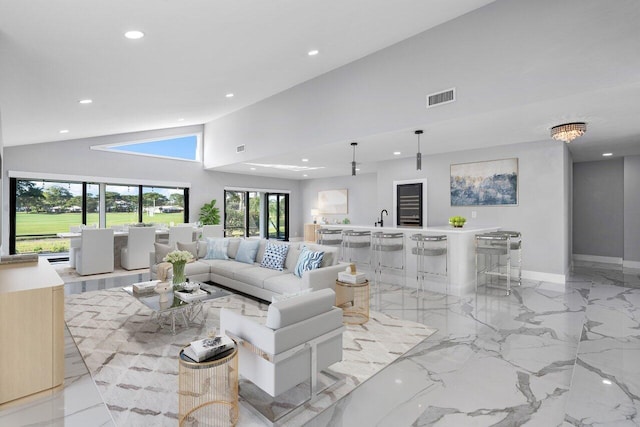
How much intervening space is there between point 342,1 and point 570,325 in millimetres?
4628

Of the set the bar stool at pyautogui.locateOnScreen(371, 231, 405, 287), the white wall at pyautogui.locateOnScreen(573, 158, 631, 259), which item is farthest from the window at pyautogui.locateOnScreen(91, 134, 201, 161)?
the white wall at pyautogui.locateOnScreen(573, 158, 631, 259)

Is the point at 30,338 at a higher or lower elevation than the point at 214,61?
lower

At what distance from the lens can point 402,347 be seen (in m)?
3.35

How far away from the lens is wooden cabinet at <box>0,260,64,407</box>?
2.40 metres

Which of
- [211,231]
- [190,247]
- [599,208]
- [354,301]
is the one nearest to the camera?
[354,301]

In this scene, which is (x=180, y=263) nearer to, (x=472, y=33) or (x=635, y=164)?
(x=472, y=33)

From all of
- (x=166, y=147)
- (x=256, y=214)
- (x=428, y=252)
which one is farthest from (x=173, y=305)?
(x=256, y=214)

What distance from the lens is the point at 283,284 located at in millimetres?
4367

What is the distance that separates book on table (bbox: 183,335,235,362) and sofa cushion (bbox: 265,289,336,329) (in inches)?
12.5

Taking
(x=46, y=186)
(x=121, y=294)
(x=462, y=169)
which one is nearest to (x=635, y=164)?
(x=462, y=169)

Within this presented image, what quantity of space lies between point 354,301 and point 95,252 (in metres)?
5.66

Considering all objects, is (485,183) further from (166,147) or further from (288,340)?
(166,147)

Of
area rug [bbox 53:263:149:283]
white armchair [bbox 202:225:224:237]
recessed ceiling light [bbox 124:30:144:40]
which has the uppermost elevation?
recessed ceiling light [bbox 124:30:144:40]

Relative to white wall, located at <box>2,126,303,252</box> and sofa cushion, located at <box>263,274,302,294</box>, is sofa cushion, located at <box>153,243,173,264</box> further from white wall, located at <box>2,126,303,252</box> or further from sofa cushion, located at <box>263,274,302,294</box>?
white wall, located at <box>2,126,303,252</box>
